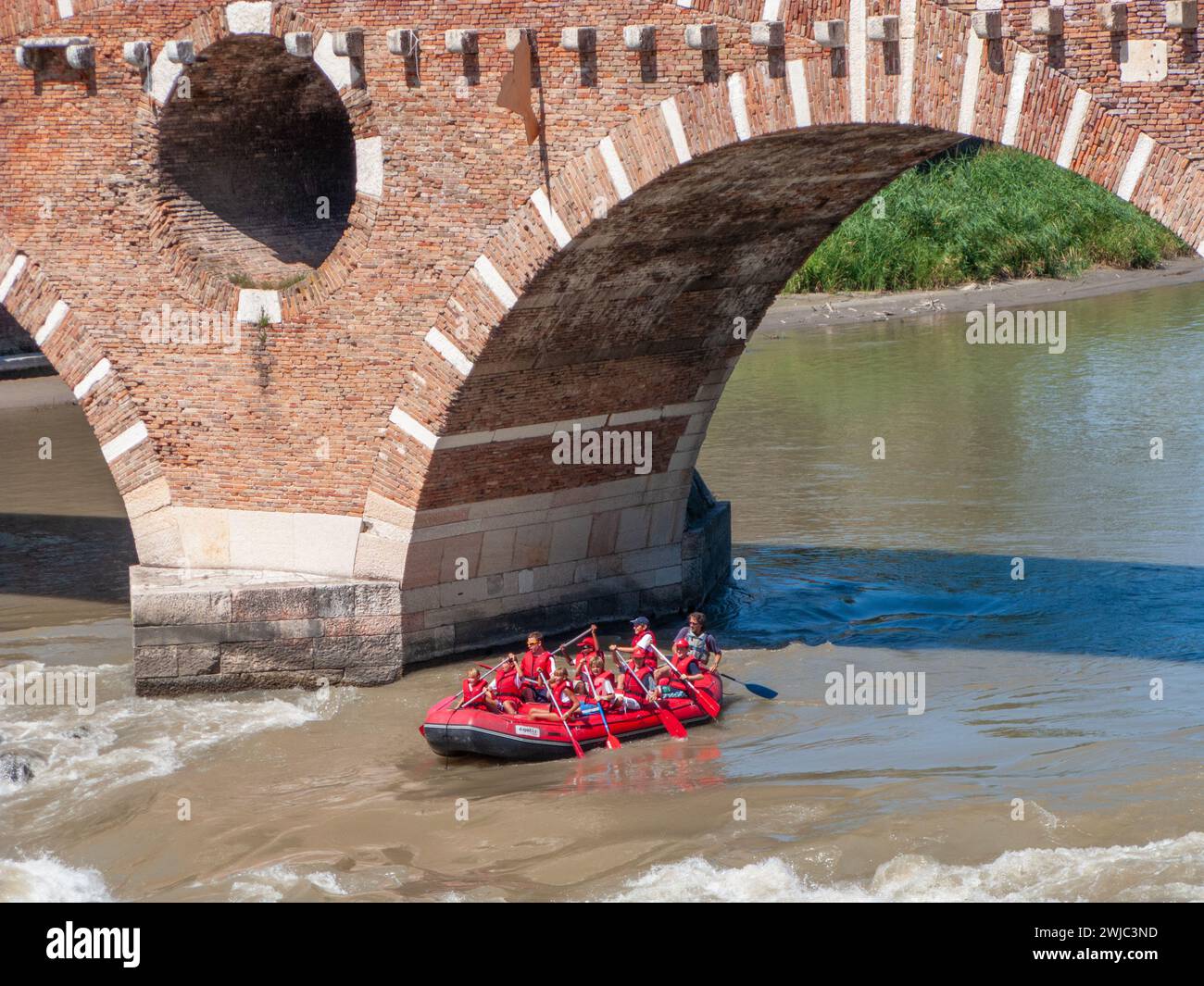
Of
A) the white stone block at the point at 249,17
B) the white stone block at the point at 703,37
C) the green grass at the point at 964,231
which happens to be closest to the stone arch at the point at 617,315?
the white stone block at the point at 703,37

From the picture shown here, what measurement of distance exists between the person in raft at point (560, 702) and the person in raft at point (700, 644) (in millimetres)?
1201

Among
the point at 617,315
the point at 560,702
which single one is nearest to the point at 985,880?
the point at 560,702

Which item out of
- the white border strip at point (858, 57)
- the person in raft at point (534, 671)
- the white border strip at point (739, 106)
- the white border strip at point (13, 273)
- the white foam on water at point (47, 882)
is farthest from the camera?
the white border strip at point (13, 273)

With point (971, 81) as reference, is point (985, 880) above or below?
below

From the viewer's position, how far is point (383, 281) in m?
14.1

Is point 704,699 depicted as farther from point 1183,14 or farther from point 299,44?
point 1183,14

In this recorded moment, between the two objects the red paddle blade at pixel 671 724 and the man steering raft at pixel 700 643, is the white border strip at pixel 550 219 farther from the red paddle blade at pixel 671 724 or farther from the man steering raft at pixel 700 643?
the red paddle blade at pixel 671 724

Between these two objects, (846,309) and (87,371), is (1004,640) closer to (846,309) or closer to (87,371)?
(87,371)

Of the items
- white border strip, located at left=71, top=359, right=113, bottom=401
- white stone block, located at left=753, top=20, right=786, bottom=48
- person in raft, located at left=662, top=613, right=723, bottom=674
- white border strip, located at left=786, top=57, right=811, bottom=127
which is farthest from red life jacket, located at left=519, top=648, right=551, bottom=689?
white stone block, located at left=753, top=20, right=786, bottom=48

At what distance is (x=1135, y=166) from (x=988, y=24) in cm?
129

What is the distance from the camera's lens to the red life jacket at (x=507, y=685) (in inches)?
546

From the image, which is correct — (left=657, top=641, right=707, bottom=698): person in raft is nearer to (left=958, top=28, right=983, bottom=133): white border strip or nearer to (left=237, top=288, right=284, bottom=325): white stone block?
(left=237, top=288, right=284, bottom=325): white stone block

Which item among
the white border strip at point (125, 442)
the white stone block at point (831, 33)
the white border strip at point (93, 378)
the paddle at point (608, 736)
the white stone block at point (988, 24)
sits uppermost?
the white stone block at point (831, 33)

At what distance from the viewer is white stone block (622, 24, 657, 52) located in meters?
12.2
